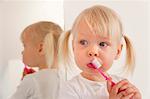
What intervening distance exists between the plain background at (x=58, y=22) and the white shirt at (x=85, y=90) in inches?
6.1

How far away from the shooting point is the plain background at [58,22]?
0.73 meters

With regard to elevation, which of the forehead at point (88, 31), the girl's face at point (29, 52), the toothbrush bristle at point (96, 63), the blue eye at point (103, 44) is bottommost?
the girl's face at point (29, 52)

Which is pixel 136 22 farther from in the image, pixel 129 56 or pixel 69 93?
pixel 69 93

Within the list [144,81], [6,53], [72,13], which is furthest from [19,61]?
[144,81]

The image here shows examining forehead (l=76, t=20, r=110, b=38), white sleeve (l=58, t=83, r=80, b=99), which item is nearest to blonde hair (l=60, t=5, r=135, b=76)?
forehead (l=76, t=20, r=110, b=38)

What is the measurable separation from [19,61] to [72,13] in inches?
6.7

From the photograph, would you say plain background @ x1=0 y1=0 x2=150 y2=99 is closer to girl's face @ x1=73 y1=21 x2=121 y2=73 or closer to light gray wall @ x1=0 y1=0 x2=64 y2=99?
light gray wall @ x1=0 y1=0 x2=64 y2=99

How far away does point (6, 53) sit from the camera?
74 cm

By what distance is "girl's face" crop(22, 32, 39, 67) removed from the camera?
0.72m

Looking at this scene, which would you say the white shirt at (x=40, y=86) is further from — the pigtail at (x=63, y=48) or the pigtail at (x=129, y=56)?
the pigtail at (x=129, y=56)

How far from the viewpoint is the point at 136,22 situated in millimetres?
740

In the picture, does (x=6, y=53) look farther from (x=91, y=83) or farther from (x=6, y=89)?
(x=91, y=83)

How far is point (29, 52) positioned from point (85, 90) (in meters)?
0.19

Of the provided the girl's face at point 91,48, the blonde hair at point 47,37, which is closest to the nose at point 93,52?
the girl's face at point 91,48
